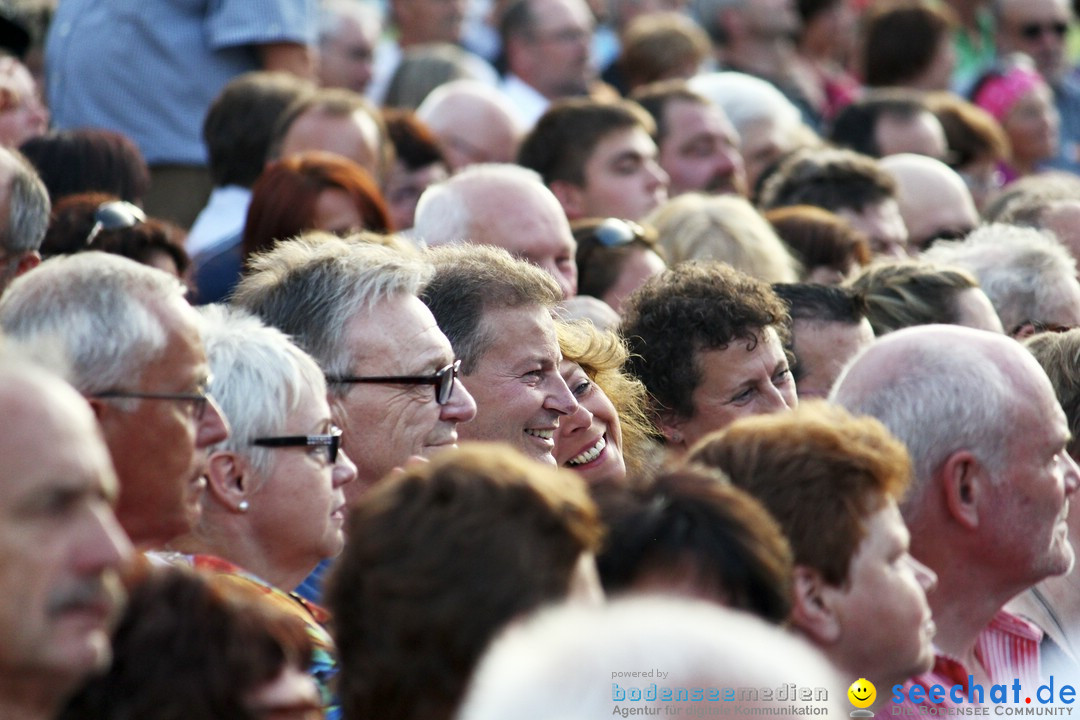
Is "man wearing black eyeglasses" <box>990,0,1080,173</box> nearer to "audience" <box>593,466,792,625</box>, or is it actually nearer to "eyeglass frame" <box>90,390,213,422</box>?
"eyeglass frame" <box>90,390,213,422</box>

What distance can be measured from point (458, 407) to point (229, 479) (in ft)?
2.48

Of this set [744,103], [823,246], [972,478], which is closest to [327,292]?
[972,478]

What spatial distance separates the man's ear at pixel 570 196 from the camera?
7211mm

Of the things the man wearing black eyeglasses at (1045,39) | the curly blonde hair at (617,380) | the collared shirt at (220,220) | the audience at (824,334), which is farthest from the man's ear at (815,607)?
the man wearing black eyeglasses at (1045,39)

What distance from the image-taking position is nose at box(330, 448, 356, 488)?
3662 mm

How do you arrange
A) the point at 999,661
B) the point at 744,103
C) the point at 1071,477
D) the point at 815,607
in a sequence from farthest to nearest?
the point at 744,103 → the point at 1071,477 → the point at 999,661 → the point at 815,607

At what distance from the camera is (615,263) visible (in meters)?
5.88

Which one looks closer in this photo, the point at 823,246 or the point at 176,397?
the point at 176,397

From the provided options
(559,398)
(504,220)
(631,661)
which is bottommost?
(504,220)

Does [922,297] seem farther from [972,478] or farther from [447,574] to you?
[447,574]

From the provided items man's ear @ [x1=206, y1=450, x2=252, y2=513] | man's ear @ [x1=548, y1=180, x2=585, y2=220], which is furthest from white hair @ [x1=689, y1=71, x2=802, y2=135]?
man's ear @ [x1=206, y1=450, x2=252, y2=513]

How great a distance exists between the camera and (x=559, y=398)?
14.2ft

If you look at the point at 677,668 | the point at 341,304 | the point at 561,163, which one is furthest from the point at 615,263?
the point at 677,668

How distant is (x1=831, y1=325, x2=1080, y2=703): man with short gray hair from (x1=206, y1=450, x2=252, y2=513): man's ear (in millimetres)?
1456
